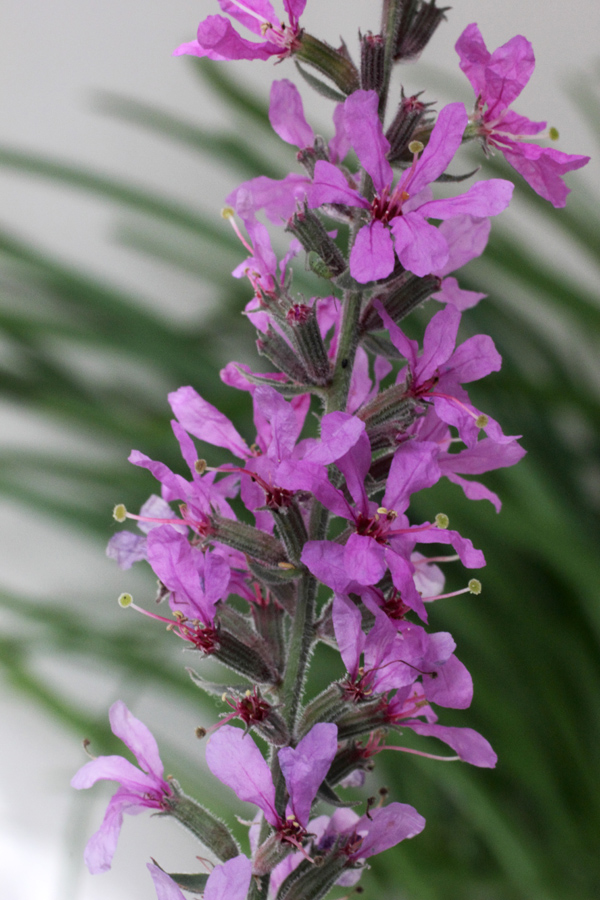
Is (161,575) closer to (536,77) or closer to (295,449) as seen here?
(295,449)

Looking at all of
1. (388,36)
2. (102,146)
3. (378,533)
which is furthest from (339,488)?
(102,146)

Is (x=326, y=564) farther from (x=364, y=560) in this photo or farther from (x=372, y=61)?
(x=372, y=61)

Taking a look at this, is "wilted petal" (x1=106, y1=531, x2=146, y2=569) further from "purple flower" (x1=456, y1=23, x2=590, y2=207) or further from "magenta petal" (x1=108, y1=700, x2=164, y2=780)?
"purple flower" (x1=456, y1=23, x2=590, y2=207)

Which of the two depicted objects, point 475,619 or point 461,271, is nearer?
point 475,619

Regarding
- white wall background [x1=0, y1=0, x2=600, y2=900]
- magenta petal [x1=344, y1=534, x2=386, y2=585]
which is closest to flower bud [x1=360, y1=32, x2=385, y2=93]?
magenta petal [x1=344, y1=534, x2=386, y2=585]

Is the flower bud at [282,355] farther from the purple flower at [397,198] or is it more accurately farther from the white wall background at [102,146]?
the white wall background at [102,146]

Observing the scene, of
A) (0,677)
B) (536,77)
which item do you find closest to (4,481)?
(0,677)

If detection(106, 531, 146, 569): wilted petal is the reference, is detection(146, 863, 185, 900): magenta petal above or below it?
below

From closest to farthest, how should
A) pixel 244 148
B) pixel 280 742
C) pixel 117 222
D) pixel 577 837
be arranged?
pixel 280 742
pixel 577 837
pixel 244 148
pixel 117 222
